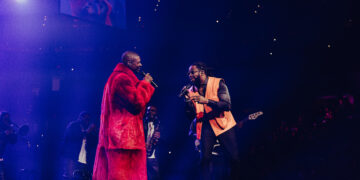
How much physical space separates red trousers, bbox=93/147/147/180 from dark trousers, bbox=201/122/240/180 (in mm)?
1077

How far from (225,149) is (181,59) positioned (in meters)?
4.45

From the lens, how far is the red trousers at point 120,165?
3047 mm

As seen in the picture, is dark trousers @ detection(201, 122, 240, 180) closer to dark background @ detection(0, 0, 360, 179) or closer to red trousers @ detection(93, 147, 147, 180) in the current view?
red trousers @ detection(93, 147, 147, 180)

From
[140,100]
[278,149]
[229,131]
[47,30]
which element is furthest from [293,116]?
[47,30]

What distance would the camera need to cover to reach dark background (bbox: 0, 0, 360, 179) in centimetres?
724

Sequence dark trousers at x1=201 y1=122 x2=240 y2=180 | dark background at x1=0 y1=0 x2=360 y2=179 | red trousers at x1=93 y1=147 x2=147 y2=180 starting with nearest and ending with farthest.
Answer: red trousers at x1=93 y1=147 x2=147 y2=180
dark trousers at x1=201 y1=122 x2=240 y2=180
dark background at x1=0 y1=0 x2=360 y2=179

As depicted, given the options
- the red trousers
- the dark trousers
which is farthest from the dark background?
the red trousers

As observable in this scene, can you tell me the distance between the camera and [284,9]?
7.09 m

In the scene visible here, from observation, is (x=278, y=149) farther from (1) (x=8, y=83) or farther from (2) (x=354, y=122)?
(1) (x=8, y=83)

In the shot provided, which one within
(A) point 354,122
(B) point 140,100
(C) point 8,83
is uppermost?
(C) point 8,83

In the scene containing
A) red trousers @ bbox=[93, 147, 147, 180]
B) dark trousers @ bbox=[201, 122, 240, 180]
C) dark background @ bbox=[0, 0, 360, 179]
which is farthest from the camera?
dark background @ bbox=[0, 0, 360, 179]

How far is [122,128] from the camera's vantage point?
3.13 metres

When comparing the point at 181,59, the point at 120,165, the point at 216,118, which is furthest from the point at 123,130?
the point at 181,59

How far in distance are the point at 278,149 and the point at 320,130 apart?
1248 millimetres
